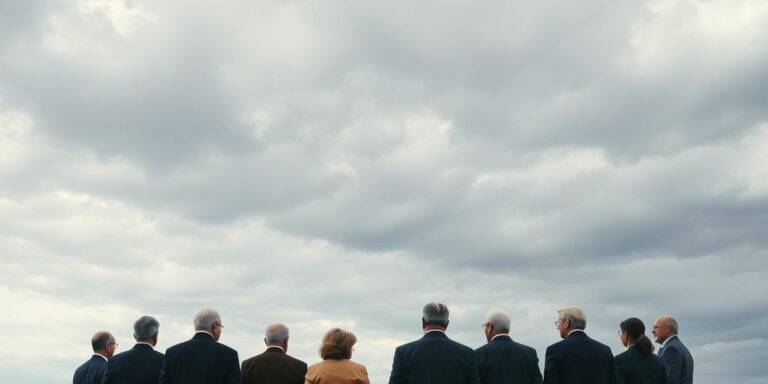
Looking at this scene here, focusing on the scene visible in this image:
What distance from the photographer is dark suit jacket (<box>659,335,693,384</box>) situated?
16391 millimetres

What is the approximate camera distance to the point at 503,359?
A: 14.3 meters

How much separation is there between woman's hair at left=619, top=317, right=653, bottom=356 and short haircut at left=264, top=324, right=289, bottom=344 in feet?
21.3

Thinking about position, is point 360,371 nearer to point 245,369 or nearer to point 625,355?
point 245,369

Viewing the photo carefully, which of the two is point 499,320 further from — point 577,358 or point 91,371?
point 91,371

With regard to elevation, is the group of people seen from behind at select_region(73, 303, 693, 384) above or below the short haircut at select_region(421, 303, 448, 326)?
below

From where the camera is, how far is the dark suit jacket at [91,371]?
15.3 metres

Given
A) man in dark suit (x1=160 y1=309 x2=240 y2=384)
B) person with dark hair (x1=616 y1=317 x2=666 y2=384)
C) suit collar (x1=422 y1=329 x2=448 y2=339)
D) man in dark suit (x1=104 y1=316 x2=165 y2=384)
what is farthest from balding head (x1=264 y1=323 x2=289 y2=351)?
person with dark hair (x1=616 y1=317 x2=666 y2=384)

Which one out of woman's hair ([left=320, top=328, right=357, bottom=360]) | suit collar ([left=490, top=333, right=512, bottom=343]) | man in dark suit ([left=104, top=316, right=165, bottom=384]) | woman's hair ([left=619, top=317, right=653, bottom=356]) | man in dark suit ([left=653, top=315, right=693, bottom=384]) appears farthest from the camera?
man in dark suit ([left=653, top=315, right=693, bottom=384])

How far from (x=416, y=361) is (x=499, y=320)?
184 cm

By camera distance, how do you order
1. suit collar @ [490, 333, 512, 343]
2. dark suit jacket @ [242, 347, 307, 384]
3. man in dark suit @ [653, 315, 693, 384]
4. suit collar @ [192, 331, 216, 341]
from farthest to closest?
man in dark suit @ [653, 315, 693, 384]
suit collar @ [490, 333, 512, 343]
dark suit jacket @ [242, 347, 307, 384]
suit collar @ [192, 331, 216, 341]

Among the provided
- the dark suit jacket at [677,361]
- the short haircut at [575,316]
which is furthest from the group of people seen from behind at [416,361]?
the dark suit jacket at [677,361]

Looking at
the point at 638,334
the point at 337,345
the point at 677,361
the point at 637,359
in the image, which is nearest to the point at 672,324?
the point at 677,361

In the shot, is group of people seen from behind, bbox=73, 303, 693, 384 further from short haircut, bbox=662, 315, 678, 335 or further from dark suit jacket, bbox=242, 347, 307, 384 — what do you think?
short haircut, bbox=662, 315, 678, 335

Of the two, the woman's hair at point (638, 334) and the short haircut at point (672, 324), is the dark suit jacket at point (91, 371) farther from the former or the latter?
the short haircut at point (672, 324)
